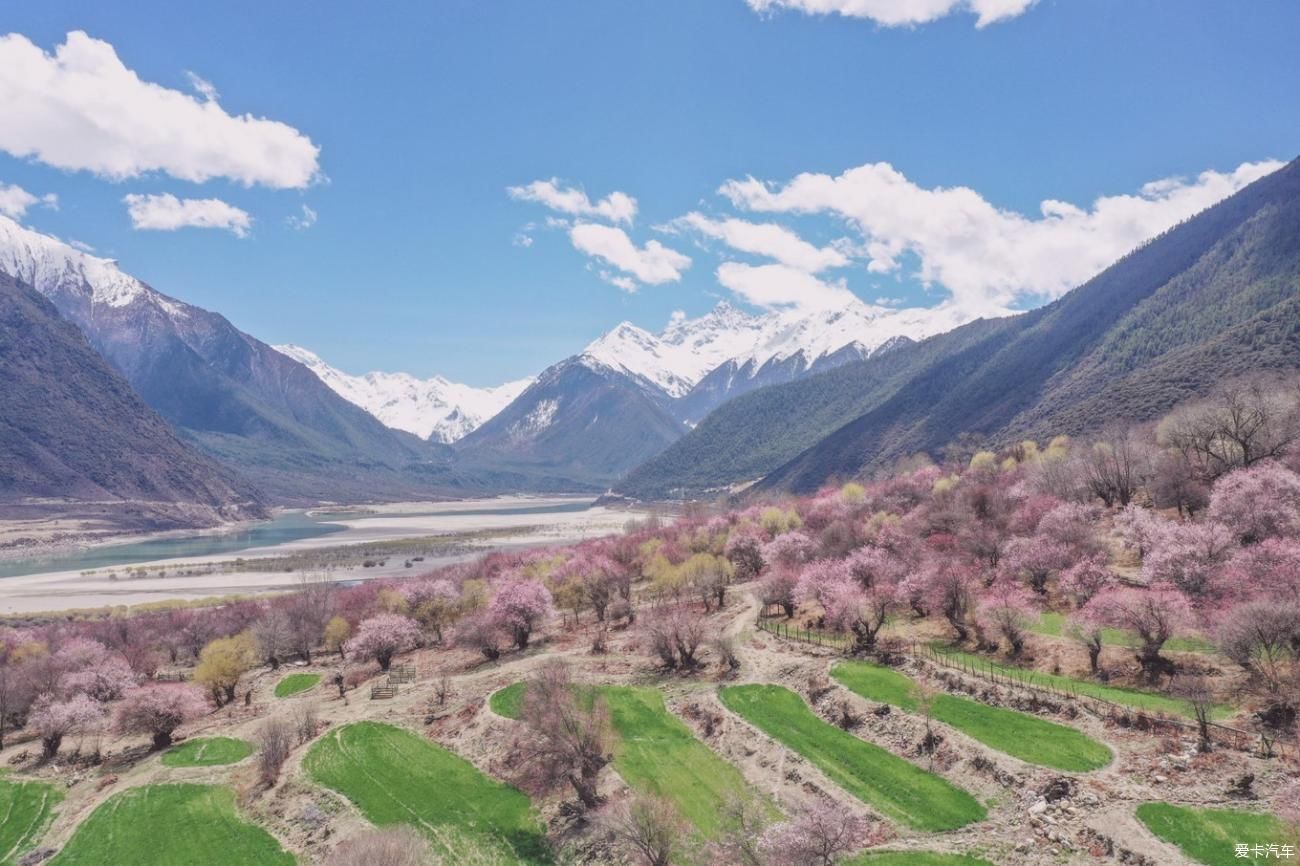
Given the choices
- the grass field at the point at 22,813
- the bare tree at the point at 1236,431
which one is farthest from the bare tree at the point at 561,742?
the bare tree at the point at 1236,431

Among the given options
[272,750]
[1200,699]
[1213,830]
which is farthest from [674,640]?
[1213,830]

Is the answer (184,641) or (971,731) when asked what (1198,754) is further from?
(184,641)

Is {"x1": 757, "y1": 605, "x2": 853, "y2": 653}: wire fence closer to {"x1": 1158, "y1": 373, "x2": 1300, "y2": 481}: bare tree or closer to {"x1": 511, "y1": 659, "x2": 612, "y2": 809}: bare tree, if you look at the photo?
{"x1": 511, "y1": 659, "x2": 612, "y2": 809}: bare tree

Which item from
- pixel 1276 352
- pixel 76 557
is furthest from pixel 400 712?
pixel 76 557

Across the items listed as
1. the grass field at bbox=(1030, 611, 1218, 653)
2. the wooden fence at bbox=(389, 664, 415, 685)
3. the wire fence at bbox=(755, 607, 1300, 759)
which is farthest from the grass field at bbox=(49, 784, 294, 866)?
the grass field at bbox=(1030, 611, 1218, 653)

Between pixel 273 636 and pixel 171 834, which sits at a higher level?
pixel 273 636

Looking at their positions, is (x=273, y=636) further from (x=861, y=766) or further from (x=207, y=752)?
(x=861, y=766)
